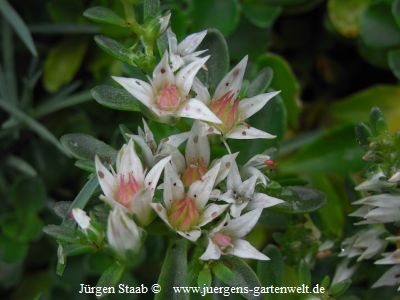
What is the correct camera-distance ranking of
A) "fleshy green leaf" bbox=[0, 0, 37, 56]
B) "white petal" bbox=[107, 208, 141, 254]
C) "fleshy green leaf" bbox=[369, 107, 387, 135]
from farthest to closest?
1. "fleshy green leaf" bbox=[0, 0, 37, 56]
2. "fleshy green leaf" bbox=[369, 107, 387, 135]
3. "white petal" bbox=[107, 208, 141, 254]

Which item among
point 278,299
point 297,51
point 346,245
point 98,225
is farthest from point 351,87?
point 98,225

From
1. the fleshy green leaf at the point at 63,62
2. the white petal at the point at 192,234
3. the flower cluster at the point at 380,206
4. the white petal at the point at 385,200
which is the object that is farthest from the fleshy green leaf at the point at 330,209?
the fleshy green leaf at the point at 63,62

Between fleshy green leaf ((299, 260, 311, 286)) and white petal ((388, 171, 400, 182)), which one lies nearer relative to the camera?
white petal ((388, 171, 400, 182))

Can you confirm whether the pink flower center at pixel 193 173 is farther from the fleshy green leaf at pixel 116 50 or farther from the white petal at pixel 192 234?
the fleshy green leaf at pixel 116 50

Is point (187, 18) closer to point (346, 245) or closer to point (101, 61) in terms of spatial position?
point (101, 61)

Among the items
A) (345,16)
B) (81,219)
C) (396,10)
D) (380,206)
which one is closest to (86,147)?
(81,219)

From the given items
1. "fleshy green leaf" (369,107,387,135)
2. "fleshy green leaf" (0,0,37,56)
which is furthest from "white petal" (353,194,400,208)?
"fleshy green leaf" (0,0,37,56)

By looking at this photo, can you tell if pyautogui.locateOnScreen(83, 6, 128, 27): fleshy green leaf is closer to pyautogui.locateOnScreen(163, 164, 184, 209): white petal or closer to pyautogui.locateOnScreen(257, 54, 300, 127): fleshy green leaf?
pyautogui.locateOnScreen(163, 164, 184, 209): white petal
